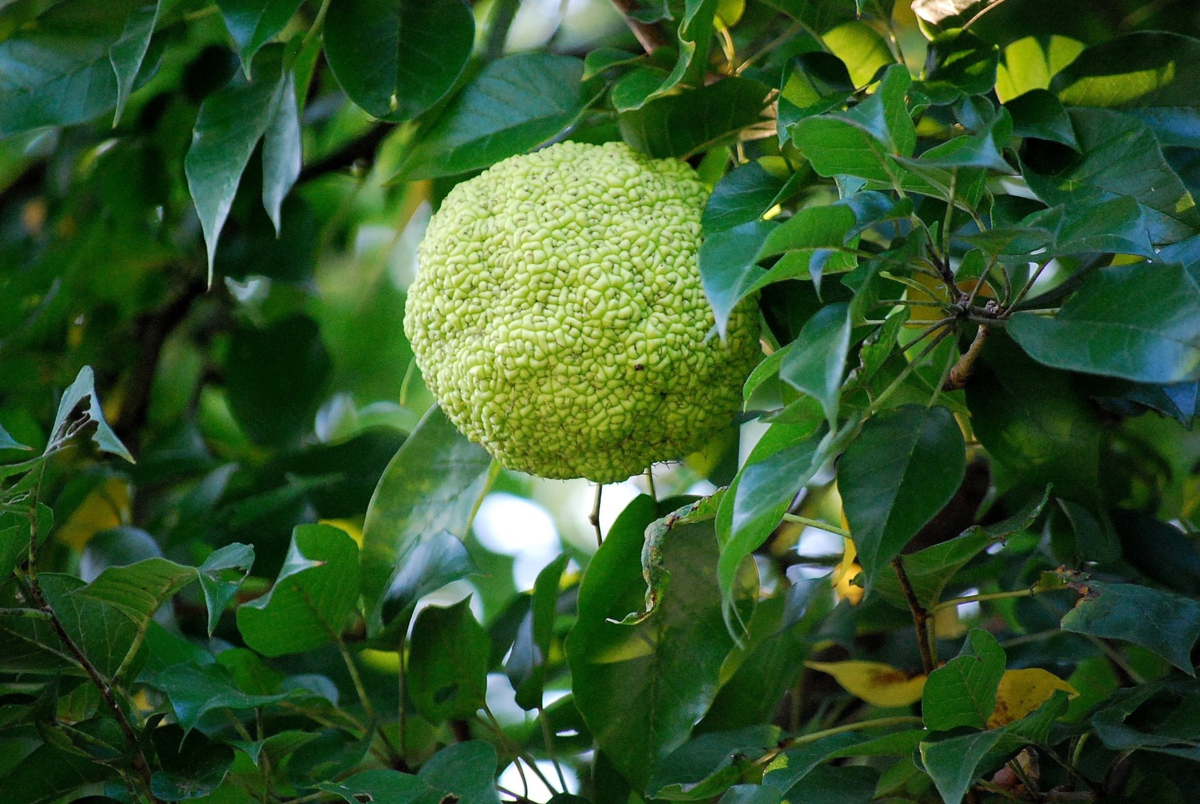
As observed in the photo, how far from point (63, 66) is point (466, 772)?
88 centimetres

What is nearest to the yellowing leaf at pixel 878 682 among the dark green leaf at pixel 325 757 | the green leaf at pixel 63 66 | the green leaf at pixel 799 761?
the green leaf at pixel 799 761

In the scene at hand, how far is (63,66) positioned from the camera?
1.22 m

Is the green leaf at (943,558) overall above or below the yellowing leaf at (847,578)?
above

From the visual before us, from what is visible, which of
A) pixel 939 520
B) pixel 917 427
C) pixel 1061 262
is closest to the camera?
pixel 917 427

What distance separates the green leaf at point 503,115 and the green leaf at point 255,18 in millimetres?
175

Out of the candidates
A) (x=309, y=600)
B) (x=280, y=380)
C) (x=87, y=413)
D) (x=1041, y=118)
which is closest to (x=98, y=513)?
(x=280, y=380)

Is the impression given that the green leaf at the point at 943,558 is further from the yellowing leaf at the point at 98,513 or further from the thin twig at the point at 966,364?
the yellowing leaf at the point at 98,513

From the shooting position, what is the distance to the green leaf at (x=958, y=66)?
0.95m

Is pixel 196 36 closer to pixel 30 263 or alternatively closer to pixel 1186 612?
pixel 30 263

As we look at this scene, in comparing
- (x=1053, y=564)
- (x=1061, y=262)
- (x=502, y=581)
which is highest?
(x=1061, y=262)

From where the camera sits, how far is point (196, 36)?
1.66 metres

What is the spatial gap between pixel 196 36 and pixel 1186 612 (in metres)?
1.52

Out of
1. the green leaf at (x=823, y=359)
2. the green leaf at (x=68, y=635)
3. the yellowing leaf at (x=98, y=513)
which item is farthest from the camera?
the yellowing leaf at (x=98, y=513)

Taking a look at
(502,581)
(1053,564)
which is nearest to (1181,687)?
(1053,564)
